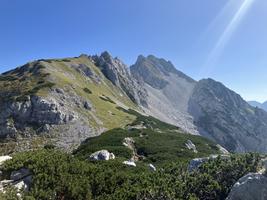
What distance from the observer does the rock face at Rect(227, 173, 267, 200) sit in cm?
4098

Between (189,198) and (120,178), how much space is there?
1378 cm

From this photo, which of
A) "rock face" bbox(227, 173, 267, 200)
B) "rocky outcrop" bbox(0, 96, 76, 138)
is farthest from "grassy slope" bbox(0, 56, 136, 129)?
"rock face" bbox(227, 173, 267, 200)

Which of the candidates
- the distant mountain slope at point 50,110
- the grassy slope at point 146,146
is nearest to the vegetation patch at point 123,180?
the grassy slope at point 146,146

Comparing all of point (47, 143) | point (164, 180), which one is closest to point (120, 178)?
point (164, 180)

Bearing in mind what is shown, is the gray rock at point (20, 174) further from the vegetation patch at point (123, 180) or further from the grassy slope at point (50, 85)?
the grassy slope at point (50, 85)

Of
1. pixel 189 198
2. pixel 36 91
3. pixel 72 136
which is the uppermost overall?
pixel 36 91

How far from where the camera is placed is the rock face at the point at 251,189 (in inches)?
1613

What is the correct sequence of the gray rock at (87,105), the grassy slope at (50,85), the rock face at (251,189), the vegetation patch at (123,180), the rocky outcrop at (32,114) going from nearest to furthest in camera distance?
the rock face at (251,189) < the vegetation patch at (123,180) < the rocky outcrop at (32,114) < the grassy slope at (50,85) < the gray rock at (87,105)

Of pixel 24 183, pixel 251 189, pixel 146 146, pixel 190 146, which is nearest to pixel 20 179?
pixel 24 183

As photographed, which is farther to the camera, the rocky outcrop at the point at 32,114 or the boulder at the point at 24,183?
the rocky outcrop at the point at 32,114

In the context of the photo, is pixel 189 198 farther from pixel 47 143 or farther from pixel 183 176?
pixel 47 143

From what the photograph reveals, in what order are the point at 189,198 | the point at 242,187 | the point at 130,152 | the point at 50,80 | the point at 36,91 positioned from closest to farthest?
the point at 242,187 → the point at 189,198 → the point at 130,152 → the point at 36,91 → the point at 50,80

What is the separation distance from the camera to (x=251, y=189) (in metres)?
41.2

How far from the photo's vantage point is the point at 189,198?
4488cm
